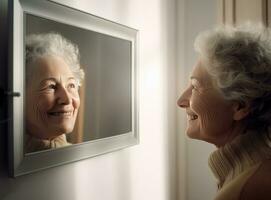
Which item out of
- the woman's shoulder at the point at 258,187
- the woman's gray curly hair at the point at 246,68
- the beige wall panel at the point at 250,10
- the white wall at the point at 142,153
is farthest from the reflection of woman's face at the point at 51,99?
the beige wall panel at the point at 250,10

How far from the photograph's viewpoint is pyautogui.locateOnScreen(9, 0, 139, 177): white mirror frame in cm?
108

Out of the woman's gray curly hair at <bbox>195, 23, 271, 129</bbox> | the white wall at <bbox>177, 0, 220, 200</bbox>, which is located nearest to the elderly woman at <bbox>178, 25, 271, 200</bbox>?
the woman's gray curly hair at <bbox>195, 23, 271, 129</bbox>

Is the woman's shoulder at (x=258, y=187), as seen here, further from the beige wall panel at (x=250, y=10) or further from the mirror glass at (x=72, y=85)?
the beige wall panel at (x=250, y=10)

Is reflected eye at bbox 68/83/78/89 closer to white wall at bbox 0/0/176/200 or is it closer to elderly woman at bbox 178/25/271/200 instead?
white wall at bbox 0/0/176/200

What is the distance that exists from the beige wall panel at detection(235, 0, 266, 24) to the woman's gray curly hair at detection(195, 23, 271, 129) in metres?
1.03

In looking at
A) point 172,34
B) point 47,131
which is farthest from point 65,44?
point 172,34

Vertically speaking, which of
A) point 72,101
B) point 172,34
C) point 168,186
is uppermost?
point 172,34

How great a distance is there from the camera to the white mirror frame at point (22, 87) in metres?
1.08

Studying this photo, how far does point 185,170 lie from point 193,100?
1.27m

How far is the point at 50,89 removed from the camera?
1260mm

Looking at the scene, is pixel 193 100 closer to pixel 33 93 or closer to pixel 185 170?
pixel 33 93

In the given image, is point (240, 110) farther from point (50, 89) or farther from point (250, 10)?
point (250, 10)

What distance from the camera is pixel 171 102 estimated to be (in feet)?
7.78

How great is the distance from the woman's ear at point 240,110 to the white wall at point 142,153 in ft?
2.26
